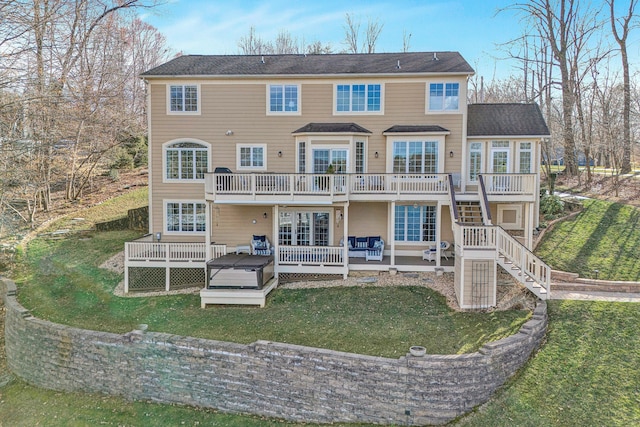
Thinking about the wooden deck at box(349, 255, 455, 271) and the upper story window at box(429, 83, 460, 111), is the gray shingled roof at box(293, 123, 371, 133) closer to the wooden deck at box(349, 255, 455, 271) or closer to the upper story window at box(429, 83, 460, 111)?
the upper story window at box(429, 83, 460, 111)

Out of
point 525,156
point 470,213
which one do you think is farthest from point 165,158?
point 525,156

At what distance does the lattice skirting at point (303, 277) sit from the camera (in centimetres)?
1509

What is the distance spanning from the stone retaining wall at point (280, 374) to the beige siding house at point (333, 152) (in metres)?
3.98

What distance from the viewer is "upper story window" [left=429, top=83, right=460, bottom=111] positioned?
16125 millimetres

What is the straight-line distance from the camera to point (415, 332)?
1096 cm

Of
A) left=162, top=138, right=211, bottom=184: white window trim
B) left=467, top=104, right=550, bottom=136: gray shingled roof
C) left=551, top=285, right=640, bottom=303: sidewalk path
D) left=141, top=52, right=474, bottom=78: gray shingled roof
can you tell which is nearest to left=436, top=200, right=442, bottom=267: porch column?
left=467, top=104, right=550, bottom=136: gray shingled roof

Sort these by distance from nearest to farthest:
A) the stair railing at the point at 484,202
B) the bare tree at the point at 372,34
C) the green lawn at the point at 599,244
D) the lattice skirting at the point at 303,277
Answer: the stair railing at the point at 484,202
the green lawn at the point at 599,244
the lattice skirting at the point at 303,277
the bare tree at the point at 372,34

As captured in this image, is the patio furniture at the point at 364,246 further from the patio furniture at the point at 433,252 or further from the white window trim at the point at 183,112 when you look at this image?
the white window trim at the point at 183,112

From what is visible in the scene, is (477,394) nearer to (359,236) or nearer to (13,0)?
(359,236)

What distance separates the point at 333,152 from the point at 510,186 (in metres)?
6.27

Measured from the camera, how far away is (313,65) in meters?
17.3

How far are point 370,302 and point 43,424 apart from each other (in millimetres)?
8892

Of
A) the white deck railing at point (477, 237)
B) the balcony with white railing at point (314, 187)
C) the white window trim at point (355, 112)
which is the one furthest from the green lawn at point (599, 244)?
the white window trim at point (355, 112)

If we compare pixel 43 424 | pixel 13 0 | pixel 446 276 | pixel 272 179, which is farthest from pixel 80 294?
pixel 446 276
